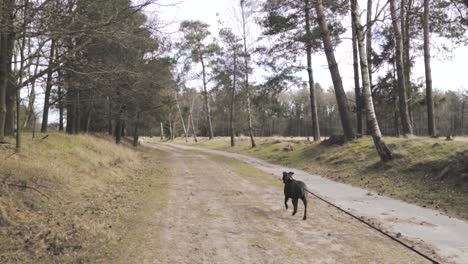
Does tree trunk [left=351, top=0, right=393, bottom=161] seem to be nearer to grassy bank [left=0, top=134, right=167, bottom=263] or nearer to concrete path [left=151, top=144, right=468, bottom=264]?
concrete path [left=151, top=144, right=468, bottom=264]

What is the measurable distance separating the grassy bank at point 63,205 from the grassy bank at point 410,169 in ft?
22.7

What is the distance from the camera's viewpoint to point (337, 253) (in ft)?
19.5

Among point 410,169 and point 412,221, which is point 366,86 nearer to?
point 410,169

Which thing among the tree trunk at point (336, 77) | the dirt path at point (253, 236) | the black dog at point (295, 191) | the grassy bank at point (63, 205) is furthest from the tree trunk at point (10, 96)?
the tree trunk at point (336, 77)

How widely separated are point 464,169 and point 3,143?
1283 cm

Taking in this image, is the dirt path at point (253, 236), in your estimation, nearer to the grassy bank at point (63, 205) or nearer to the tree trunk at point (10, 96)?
the grassy bank at point (63, 205)

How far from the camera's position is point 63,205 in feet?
29.2

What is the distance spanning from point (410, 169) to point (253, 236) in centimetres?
860

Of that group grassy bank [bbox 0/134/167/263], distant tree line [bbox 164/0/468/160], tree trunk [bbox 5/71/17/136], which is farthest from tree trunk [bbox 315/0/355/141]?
tree trunk [bbox 5/71/17/136]

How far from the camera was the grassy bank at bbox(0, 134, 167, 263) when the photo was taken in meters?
6.02

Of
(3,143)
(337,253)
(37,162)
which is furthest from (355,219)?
(3,143)

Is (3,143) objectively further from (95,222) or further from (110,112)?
(110,112)

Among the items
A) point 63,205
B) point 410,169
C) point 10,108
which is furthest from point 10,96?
point 410,169

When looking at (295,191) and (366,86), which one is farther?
(366,86)
